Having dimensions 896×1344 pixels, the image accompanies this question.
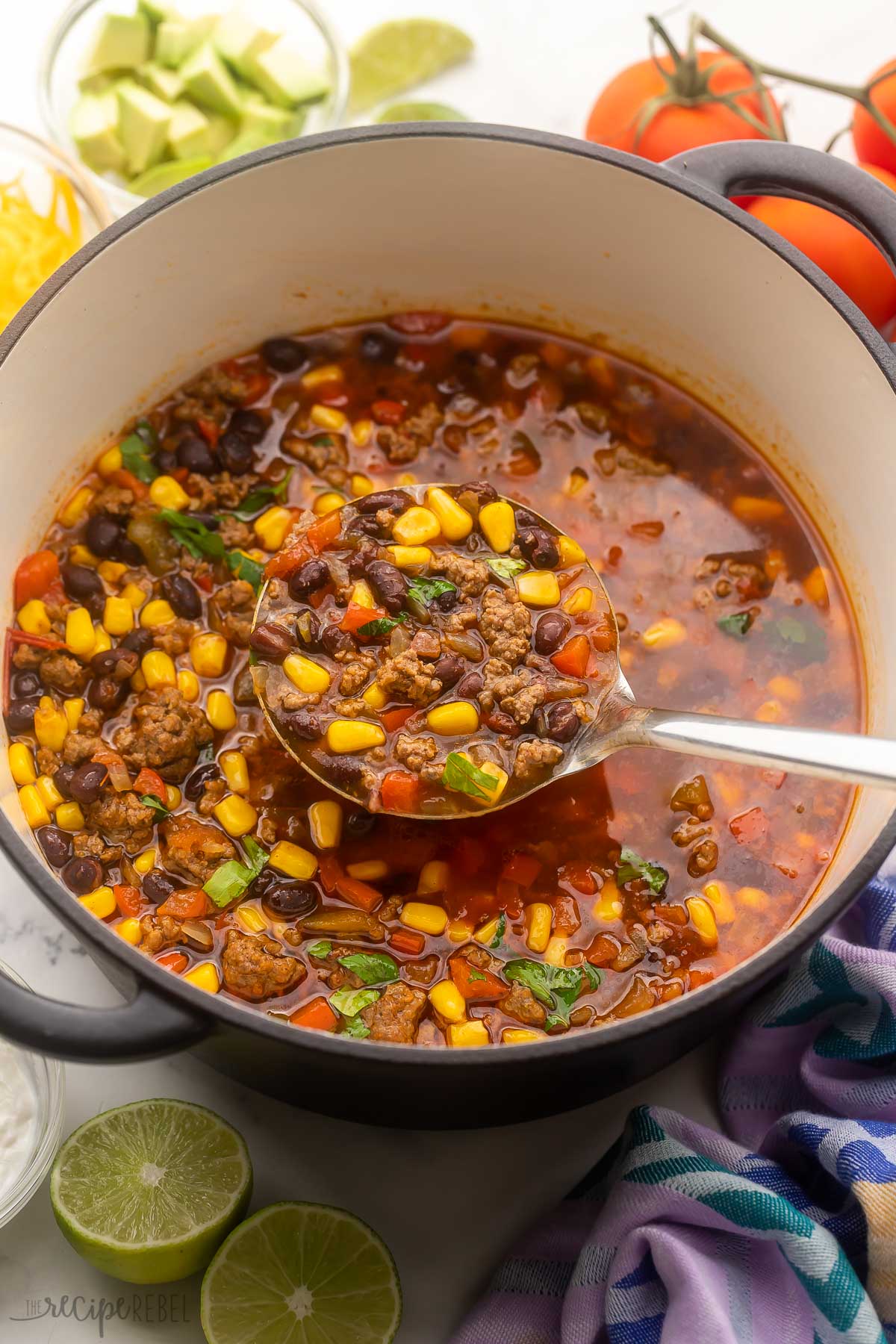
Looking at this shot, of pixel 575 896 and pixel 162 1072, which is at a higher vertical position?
pixel 575 896

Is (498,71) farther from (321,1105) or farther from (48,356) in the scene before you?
(321,1105)

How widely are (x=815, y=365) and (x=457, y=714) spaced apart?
1.32 metres

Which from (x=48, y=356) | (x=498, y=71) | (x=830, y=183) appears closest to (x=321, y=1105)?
(x=48, y=356)

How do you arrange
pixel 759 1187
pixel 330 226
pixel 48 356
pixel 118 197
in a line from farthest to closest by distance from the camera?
pixel 118 197 → pixel 330 226 → pixel 48 356 → pixel 759 1187

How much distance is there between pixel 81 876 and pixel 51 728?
38 cm

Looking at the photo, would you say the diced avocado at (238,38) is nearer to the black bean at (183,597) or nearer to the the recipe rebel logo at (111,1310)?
the black bean at (183,597)

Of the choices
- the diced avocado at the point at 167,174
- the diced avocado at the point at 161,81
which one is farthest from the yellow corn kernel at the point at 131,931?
the diced avocado at the point at 161,81

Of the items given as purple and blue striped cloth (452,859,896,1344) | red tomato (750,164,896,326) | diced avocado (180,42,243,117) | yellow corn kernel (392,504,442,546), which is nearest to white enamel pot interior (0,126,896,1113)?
purple and blue striped cloth (452,859,896,1344)

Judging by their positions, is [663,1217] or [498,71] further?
[498,71]

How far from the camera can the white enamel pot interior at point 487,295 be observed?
3.23 meters

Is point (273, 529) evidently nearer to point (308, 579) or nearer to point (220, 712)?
point (308, 579)

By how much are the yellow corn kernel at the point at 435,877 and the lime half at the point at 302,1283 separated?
81cm

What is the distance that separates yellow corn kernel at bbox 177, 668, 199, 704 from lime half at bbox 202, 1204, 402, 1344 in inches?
48.9

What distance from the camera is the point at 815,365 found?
3.43 m
